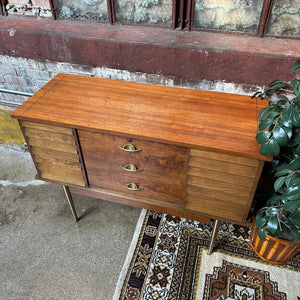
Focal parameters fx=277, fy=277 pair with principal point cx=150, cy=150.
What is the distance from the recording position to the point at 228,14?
1.65 m

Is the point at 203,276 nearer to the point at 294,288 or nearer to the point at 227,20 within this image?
the point at 294,288

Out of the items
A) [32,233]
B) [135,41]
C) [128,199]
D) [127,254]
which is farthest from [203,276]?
[135,41]

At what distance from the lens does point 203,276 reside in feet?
5.41

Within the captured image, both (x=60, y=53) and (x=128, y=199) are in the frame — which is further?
(x=60, y=53)

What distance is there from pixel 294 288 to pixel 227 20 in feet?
5.30

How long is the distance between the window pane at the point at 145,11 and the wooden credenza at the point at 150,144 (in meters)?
0.51

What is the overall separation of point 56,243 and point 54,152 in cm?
72

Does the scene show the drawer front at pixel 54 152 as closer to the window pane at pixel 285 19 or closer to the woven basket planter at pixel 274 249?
the woven basket planter at pixel 274 249

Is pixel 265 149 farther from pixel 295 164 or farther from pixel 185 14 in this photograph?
pixel 185 14

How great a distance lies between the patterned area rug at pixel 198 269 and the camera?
158 centimetres

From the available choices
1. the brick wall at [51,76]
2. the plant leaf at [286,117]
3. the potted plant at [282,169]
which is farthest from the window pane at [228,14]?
the plant leaf at [286,117]

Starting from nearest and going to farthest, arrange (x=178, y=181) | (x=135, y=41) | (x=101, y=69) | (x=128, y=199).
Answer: (x=178, y=181) < (x=128, y=199) < (x=135, y=41) < (x=101, y=69)

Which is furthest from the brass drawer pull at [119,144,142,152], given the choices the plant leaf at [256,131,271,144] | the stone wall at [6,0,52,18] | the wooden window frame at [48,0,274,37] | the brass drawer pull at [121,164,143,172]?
the stone wall at [6,0,52,18]

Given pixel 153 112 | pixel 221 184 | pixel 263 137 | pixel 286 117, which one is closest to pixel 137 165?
pixel 153 112
